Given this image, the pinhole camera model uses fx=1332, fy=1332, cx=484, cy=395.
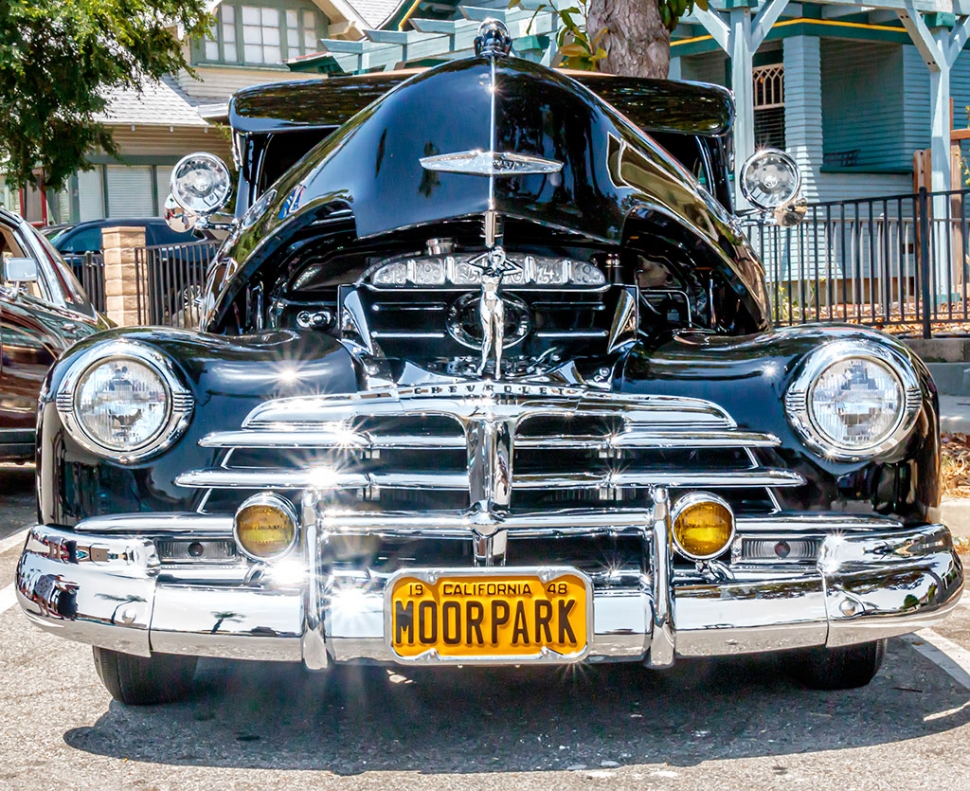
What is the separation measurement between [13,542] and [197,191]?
2143 millimetres

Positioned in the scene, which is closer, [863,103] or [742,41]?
[742,41]

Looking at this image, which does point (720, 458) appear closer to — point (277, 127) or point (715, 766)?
point (715, 766)

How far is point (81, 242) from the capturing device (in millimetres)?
17297

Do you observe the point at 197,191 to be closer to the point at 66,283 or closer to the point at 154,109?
the point at 66,283

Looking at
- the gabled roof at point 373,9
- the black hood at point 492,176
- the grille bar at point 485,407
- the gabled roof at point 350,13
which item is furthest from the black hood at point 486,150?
the gabled roof at point 373,9

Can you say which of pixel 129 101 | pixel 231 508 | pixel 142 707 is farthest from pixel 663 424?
pixel 129 101

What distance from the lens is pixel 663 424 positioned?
2.99 meters

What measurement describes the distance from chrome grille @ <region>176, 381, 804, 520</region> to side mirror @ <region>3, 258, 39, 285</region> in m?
4.27

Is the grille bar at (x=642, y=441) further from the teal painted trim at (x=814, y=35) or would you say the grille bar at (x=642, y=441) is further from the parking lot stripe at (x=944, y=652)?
the teal painted trim at (x=814, y=35)

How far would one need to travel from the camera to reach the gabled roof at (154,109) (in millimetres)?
25969

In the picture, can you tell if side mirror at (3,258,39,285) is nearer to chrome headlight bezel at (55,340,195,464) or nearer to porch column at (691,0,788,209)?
chrome headlight bezel at (55,340,195,464)

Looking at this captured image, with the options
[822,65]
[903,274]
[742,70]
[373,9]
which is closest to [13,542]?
[903,274]

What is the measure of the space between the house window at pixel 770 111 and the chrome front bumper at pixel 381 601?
1547 centimetres

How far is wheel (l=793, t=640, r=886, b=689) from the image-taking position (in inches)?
136
